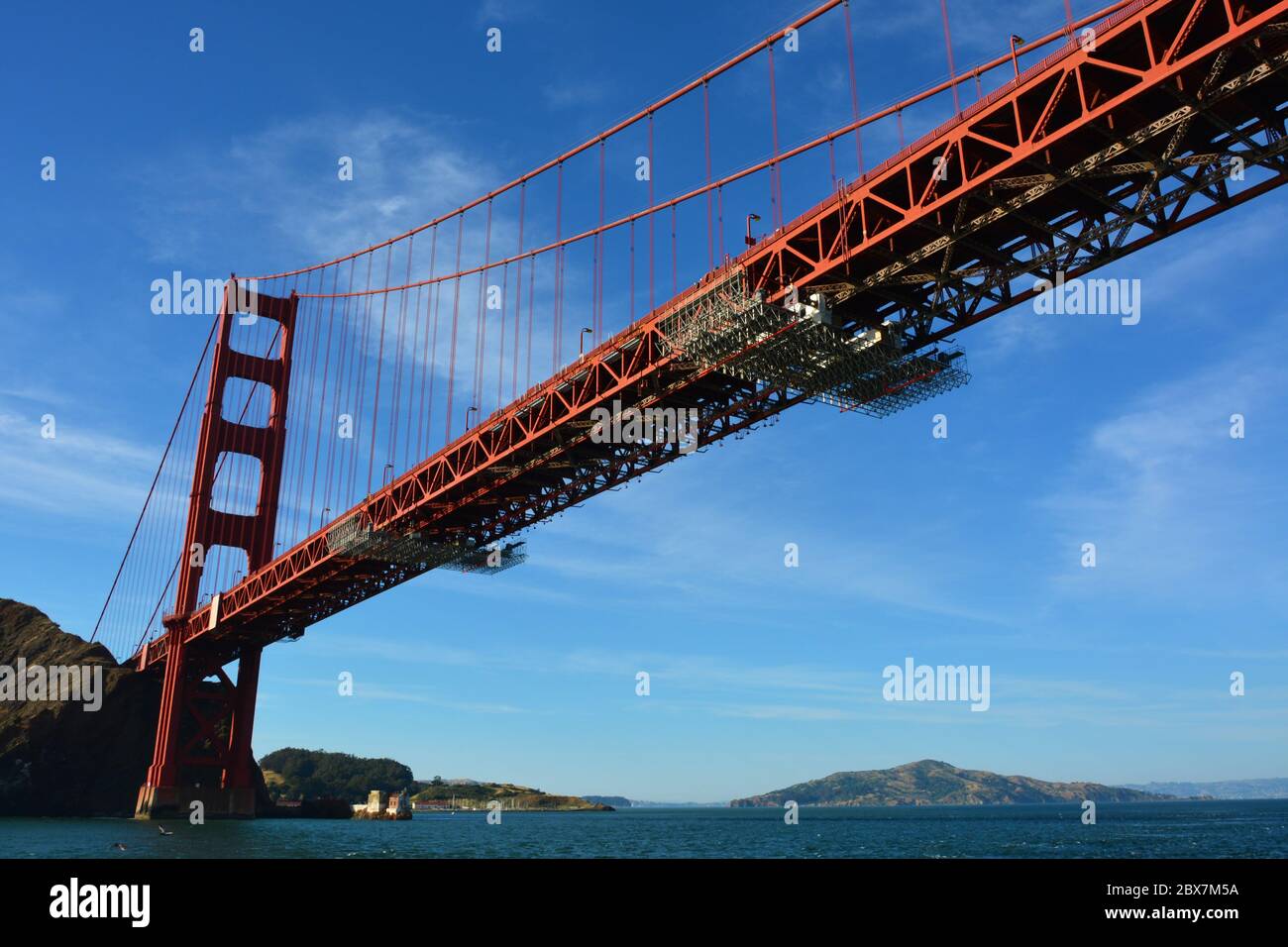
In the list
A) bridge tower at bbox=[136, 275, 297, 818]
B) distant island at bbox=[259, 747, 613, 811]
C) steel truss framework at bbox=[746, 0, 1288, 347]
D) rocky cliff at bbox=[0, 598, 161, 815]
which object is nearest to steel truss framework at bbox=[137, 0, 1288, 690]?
steel truss framework at bbox=[746, 0, 1288, 347]

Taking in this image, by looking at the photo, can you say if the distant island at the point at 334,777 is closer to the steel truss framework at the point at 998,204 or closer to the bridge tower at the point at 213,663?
the bridge tower at the point at 213,663

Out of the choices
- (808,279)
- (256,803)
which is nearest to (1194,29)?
(808,279)

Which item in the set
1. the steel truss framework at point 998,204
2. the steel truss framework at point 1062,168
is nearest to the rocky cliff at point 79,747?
the steel truss framework at point 998,204

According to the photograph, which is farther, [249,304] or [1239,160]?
[249,304]

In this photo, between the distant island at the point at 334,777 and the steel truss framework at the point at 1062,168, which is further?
the distant island at the point at 334,777

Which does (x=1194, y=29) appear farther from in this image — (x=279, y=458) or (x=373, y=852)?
(x=279, y=458)
